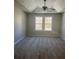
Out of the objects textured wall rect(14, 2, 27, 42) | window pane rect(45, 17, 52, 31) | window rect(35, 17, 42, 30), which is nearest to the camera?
textured wall rect(14, 2, 27, 42)

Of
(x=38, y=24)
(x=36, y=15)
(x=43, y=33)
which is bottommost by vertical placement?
(x=43, y=33)

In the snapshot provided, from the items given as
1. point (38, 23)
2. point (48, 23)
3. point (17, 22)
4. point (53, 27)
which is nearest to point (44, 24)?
point (48, 23)

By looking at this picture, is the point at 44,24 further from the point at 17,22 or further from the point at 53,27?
the point at 17,22

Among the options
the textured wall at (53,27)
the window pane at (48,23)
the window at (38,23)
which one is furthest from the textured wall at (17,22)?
the window pane at (48,23)

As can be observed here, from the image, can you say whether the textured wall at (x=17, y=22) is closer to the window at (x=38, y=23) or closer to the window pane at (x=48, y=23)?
the window at (x=38, y=23)

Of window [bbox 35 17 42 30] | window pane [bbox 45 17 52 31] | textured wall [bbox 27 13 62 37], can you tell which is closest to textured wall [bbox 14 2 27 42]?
textured wall [bbox 27 13 62 37]

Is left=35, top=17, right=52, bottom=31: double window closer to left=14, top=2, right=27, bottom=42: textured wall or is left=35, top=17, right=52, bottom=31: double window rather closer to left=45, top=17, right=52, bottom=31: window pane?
left=45, top=17, right=52, bottom=31: window pane

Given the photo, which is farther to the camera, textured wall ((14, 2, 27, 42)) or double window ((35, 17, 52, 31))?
double window ((35, 17, 52, 31))
